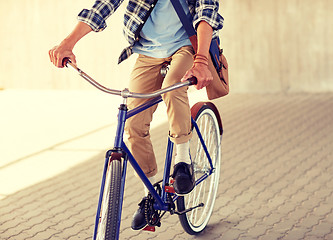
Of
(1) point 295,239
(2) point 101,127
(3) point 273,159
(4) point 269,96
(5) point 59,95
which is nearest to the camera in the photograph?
(1) point 295,239

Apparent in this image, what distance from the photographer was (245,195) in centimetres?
468

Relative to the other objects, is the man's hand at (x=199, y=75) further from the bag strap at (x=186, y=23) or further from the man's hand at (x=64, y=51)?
the man's hand at (x=64, y=51)

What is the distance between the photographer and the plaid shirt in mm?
3043

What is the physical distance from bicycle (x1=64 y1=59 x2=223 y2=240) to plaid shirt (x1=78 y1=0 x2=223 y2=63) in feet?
1.02

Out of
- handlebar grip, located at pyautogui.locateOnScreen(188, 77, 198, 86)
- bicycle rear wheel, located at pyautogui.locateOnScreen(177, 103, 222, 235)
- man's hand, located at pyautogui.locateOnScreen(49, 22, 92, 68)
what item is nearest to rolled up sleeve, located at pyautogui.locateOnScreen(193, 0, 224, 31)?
handlebar grip, located at pyautogui.locateOnScreen(188, 77, 198, 86)

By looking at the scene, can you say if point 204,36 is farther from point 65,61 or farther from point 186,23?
point 65,61

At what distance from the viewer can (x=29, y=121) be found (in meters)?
7.78

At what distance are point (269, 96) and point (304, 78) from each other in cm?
58

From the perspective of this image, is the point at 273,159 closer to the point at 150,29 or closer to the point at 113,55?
→ the point at 150,29

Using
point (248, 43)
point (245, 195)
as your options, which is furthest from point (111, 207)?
point (248, 43)

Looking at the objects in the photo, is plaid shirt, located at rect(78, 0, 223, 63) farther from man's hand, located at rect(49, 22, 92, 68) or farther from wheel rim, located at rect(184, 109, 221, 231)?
wheel rim, located at rect(184, 109, 221, 231)

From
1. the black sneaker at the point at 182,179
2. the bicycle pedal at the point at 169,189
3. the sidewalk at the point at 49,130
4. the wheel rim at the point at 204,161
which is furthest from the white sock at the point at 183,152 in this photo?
the sidewalk at the point at 49,130

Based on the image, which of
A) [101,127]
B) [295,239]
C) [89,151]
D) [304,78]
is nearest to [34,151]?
[89,151]

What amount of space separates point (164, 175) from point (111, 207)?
2.77ft
